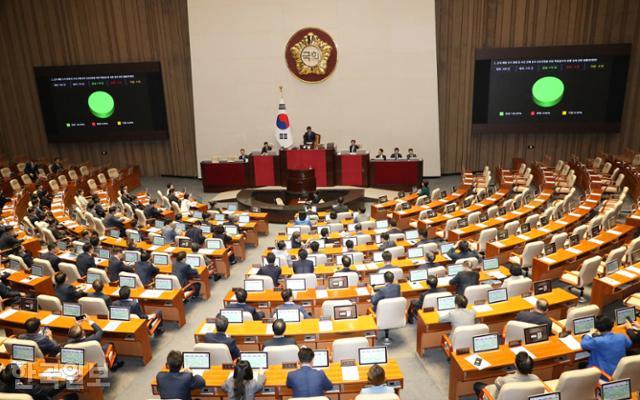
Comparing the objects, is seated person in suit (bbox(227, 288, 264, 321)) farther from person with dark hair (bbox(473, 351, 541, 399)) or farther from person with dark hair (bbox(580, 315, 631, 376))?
person with dark hair (bbox(580, 315, 631, 376))

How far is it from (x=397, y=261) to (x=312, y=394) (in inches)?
194

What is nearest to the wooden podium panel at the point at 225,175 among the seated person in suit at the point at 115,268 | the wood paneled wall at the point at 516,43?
the wood paneled wall at the point at 516,43

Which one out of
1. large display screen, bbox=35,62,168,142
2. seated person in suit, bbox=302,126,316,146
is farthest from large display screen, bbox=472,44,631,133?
large display screen, bbox=35,62,168,142

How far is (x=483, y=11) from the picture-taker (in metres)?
20.1

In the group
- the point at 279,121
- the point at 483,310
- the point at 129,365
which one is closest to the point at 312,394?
the point at 483,310

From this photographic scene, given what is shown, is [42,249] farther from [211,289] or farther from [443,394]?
[443,394]

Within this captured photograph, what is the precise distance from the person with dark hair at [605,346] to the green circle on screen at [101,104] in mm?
21456

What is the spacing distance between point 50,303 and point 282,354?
4567 mm

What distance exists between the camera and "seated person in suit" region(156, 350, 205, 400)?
5.77 m

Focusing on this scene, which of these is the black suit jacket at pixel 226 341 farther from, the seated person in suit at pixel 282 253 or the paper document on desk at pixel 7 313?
the paper document on desk at pixel 7 313

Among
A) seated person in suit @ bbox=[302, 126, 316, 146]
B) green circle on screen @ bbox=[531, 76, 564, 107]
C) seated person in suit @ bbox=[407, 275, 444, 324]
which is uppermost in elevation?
green circle on screen @ bbox=[531, 76, 564, 107]

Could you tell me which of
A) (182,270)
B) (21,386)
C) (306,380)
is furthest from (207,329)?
(182,270)

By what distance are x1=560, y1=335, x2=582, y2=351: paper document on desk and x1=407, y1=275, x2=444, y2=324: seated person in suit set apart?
2174 mm

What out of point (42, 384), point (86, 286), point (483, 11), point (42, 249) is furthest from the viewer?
point (483, 11)
